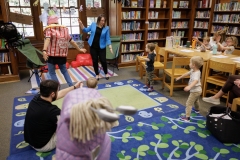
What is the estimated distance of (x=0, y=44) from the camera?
3.98 meters

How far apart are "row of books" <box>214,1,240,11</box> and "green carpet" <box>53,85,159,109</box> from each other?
3.51 meters

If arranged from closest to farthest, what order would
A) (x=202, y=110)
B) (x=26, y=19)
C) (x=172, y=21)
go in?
(x=202, y=110) < (x=26, y=19) < (x=172, y=21)

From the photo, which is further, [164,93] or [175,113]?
[164,93]

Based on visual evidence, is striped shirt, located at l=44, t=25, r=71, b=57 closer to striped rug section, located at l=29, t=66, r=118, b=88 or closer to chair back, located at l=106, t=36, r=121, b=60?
striped rug section, located at l=29, t=66, r=118, b=88

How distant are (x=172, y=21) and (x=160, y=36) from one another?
1.89 ft

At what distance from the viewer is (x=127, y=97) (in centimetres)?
324

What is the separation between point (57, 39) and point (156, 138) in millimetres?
2039

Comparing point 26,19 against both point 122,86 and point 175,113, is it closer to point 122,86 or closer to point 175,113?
point 122,86

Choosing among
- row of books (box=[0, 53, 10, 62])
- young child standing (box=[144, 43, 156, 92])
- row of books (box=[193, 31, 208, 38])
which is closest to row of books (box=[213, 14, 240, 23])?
row of books (box=[193, 31, 208, 38])

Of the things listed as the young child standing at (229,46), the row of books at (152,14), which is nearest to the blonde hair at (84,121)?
the young child standing at (229,46)

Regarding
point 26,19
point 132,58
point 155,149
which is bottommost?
point 155,149

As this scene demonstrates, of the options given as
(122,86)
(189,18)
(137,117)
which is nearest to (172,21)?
(189,18)

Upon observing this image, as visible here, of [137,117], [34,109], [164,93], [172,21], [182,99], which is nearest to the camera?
[34,109]

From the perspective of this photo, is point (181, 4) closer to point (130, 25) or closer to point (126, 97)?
point (130, 25)
